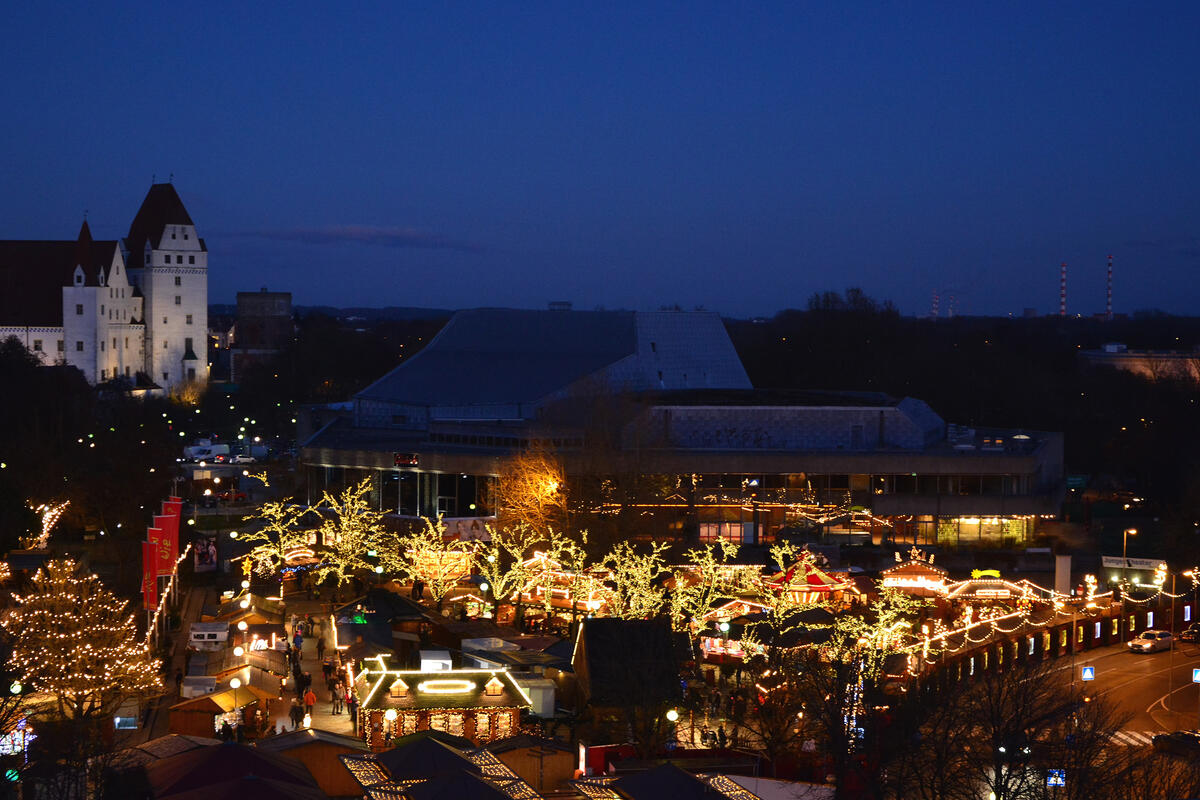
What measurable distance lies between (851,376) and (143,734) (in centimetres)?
5861

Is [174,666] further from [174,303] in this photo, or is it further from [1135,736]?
[174,303]

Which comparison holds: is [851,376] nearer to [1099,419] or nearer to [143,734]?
[1099,419]

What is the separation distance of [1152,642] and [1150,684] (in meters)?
3.06

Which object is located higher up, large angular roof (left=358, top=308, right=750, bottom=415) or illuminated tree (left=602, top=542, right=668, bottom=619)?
large angular roof (left=358, top=308, right=750, bottom=415)

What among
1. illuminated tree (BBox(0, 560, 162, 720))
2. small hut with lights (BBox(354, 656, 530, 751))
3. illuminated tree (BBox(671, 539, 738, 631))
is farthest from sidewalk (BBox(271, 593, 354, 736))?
illuminated tree (BBox(671, 539, 738, 631))

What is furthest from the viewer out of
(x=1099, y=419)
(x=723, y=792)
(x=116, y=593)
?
(x=1099, y=419)

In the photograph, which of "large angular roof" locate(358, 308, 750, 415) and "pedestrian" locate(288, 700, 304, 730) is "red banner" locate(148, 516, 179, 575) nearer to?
"pedestrian" locate(288, 700, 304, 730)

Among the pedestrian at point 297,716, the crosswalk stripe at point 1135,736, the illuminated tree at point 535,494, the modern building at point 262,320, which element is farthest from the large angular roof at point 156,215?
the crosswalk stripe at point 1135,736

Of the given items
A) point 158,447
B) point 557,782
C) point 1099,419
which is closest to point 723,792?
point 557,782

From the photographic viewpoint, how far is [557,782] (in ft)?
62.8

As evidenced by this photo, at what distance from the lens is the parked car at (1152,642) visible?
29.1 metres

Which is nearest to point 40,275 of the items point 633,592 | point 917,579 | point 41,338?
point 41,338

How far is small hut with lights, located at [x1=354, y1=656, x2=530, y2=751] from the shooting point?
20484 millimetres

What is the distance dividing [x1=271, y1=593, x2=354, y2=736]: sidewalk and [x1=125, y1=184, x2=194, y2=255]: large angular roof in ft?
189
